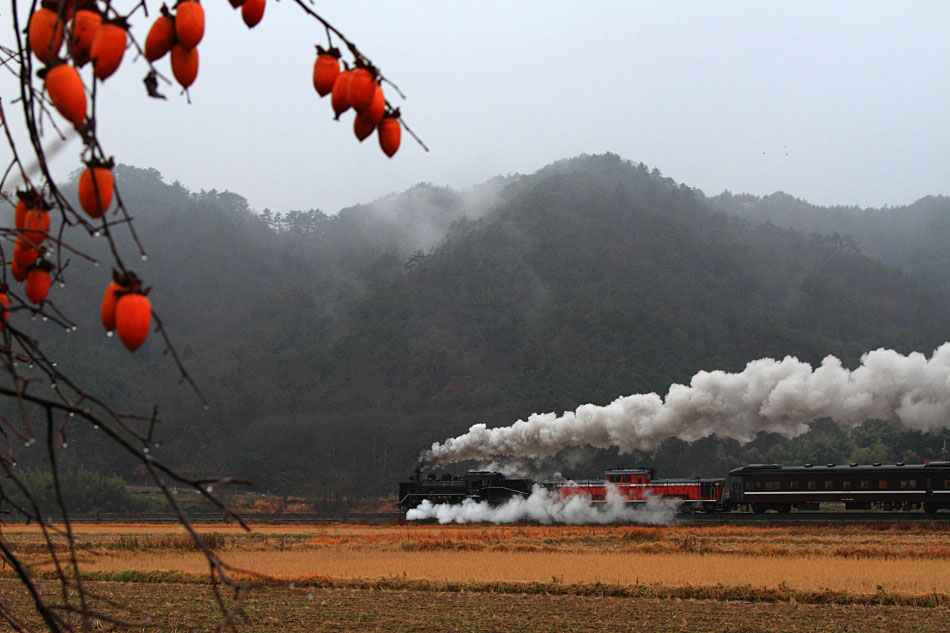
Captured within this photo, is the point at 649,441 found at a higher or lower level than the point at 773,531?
higher

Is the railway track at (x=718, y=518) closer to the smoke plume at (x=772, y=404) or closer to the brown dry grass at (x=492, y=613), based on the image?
the smoke plume at (x=772, y=404)

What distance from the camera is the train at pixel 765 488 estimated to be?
50875mm

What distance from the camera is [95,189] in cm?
242

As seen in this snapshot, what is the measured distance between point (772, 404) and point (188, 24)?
49966mm

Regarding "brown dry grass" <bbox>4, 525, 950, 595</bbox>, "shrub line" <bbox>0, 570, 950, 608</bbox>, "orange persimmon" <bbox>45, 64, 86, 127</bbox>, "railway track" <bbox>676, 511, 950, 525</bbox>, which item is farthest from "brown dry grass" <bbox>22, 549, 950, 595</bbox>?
"orange persimmon" <bbox>45, 64, 86, 127</bbox>

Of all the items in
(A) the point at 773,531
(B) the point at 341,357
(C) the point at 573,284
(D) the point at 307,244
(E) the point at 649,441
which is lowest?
(A) the point at 773,531

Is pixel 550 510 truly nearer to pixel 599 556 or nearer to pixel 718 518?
pixel 718 518

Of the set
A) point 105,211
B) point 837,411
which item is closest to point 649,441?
point 837,411

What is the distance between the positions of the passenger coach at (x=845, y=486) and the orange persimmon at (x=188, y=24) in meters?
54.7

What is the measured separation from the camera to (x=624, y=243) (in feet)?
573

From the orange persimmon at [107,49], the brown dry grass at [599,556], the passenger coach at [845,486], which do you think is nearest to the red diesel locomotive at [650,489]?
the passenger coach at [845,486]

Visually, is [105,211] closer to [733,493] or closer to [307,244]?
[733,493]

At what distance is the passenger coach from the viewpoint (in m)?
50.5

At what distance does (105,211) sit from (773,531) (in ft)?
151
